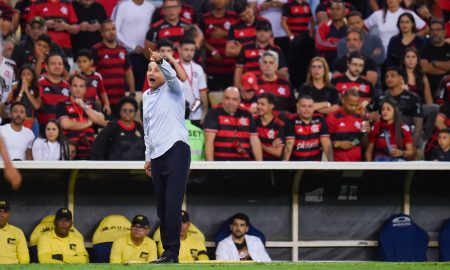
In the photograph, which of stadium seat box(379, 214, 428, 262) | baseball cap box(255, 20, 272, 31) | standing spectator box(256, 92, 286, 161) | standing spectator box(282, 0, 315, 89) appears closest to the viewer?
standing spectator box(256, 92, 286, 161)

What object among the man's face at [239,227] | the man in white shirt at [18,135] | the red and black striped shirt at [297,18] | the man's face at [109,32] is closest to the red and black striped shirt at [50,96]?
the man in white shirt at [18,135]

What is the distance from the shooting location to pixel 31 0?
16016 millimetres

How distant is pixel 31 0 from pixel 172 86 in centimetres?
714

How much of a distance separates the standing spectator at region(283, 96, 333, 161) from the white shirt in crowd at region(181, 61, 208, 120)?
4.87 ft

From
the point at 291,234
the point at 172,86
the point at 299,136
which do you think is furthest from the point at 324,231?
the point at 172,86

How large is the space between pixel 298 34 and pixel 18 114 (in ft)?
16.2

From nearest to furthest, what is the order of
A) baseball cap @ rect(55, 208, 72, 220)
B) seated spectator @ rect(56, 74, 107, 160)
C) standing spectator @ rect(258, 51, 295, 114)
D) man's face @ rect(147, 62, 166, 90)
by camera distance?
1. man's face @ rect(147, 62, 166, 90)
2. baseball cap @ rect(55, 208, 72, 220)
3. seated spectator @ rect(56, 74, 107, 160)
4. standing spectator @ rect(258, 51, 295, 114)

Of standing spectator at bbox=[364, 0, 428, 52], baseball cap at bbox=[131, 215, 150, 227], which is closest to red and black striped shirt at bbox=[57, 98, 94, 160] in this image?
baseball cap at bbox=[131, 215, 150, 227]

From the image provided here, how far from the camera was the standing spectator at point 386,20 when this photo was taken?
1648 centimetres

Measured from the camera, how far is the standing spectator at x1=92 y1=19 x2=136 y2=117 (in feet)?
49.6

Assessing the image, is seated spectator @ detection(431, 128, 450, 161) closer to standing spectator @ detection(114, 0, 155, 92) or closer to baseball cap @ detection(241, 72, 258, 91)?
baseball cap @ detection(241, 72, 258, 91)

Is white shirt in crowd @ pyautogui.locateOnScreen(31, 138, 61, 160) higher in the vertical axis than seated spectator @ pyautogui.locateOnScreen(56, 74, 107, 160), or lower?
lower

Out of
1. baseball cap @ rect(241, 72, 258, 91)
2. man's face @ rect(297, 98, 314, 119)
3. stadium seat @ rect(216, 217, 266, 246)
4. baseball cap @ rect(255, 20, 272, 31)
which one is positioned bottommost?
stadium seat @ rect(216, 217, 266, 246)

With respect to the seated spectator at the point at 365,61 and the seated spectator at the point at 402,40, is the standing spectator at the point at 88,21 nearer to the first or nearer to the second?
the seated spectator at the point at 365,61
